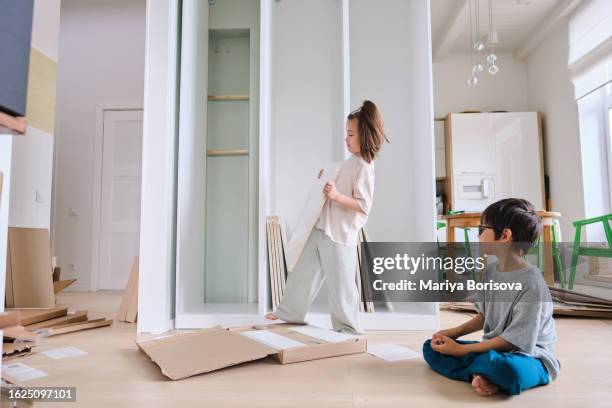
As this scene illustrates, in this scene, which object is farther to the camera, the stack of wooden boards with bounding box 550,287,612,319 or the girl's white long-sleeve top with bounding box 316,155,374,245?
the stack of wooden boards with bounding box 550,287,612,319

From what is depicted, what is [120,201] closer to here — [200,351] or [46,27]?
[46,27]

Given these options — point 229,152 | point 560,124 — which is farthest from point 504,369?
point 560,124

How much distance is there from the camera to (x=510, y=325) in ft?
4.76

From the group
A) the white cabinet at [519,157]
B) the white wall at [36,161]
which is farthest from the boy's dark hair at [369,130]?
the white cabinet at [519,157]

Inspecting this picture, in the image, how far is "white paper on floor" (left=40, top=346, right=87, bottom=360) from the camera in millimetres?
1910

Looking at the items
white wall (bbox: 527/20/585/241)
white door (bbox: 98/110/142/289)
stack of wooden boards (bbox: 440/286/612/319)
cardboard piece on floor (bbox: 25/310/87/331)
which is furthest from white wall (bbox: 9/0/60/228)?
white wall (bbox: 527/20/585/241)

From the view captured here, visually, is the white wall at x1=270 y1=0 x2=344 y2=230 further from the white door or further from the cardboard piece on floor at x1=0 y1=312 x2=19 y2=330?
the white door

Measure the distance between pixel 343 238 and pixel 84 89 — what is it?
14.1ft

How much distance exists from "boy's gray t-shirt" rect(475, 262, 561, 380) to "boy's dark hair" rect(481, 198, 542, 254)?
0.30ft

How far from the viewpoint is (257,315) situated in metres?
2.61

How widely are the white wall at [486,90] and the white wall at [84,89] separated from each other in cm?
389

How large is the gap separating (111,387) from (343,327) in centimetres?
112

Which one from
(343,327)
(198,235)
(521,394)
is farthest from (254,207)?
(521,394)

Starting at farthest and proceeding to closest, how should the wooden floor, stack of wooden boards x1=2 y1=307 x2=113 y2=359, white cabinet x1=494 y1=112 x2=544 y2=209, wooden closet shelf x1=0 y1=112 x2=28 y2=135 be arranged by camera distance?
1. white cabinet x1=494 y1=112 x2=544 y2=209
2. stack of wooden boards x1=2 y1=307 x2=113 y2=359
3. the wooden floor
4. wooden closet shelf x1=0 y1=112 x2=28 y2=135
